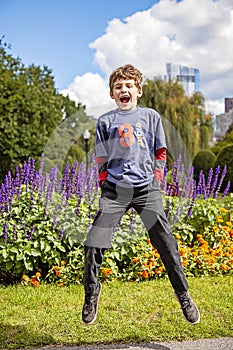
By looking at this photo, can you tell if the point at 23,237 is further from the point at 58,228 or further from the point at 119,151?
the point at 119,151

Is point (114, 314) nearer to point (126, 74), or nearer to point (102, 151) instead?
point (102, 151)

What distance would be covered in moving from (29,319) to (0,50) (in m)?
13.5

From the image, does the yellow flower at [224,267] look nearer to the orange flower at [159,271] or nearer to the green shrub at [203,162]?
the orange flower at [159,271]

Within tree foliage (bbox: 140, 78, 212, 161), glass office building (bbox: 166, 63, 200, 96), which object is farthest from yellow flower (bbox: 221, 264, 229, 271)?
glass office building (bbox: 166, 63, 200, 96)

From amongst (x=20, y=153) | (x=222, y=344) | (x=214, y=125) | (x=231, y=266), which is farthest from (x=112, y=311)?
(x=214, y=125)

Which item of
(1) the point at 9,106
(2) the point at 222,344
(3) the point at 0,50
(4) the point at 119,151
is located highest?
(3) the point at 0,50

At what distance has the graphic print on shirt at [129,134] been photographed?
115 inches

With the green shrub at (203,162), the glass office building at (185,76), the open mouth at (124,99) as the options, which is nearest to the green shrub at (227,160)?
the green shrub at (203,162)

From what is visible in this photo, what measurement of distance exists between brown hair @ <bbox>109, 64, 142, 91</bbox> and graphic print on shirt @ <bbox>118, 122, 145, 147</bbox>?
292mm

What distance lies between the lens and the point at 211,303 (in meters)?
3.98

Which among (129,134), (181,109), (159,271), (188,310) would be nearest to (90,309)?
(188,310)

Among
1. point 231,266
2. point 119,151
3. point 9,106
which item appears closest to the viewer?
point 119,151

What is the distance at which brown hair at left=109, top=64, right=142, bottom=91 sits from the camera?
2994mm

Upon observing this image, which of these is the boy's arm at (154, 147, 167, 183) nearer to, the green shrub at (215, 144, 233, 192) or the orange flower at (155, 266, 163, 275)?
the orange flower at (155, 266, 163, 275)
